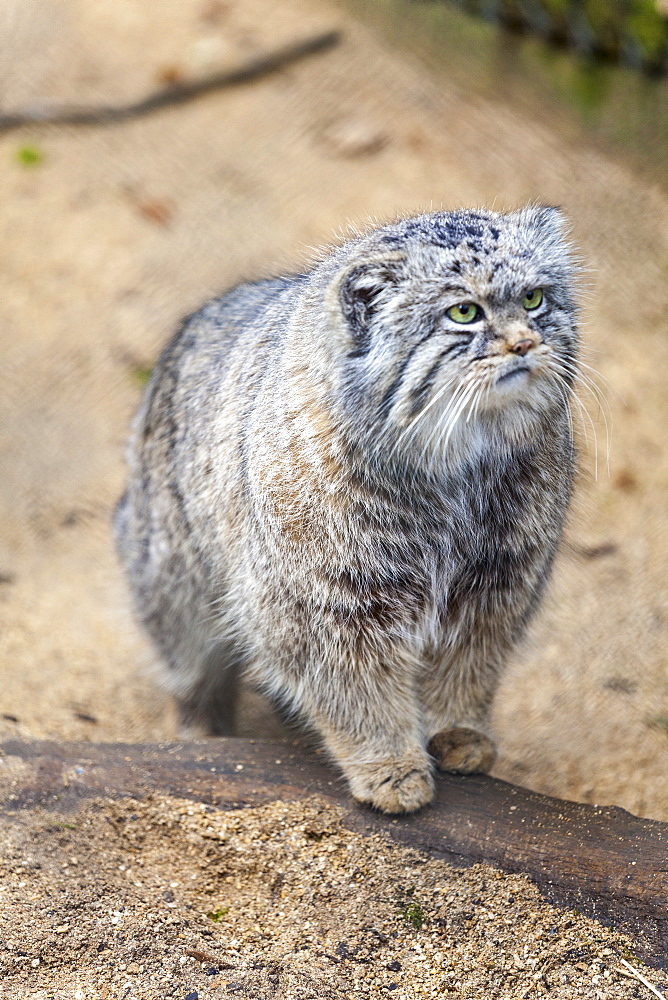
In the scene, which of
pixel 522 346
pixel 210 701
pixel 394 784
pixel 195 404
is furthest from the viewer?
pixel 210 701

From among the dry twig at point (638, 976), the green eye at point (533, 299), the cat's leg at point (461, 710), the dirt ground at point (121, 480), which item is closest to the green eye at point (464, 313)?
the green eye at point (533, 299)

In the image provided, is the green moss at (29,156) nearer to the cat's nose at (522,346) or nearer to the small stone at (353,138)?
the small stone at (353,138)

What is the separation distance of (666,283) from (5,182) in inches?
178

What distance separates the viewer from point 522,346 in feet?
9.05

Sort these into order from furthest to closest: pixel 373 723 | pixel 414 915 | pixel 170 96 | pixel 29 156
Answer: pixel 170 96 → pixel 29 156 → pixel 373 723 → pixel 414 915

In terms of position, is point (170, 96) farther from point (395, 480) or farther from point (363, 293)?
point (395, 480)

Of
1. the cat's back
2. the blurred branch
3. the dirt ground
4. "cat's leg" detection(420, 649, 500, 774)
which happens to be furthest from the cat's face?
the blurred branch

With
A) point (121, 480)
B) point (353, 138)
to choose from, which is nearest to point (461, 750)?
point (121, 480)

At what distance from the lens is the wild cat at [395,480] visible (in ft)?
9.42

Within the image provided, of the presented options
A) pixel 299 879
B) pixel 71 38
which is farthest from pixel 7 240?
pixel 299 879

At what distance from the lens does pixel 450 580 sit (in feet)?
10.7

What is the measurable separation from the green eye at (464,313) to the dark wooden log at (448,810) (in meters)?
1.53

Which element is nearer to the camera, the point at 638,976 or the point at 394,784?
the point at 638,976

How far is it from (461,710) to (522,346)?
142 cm
